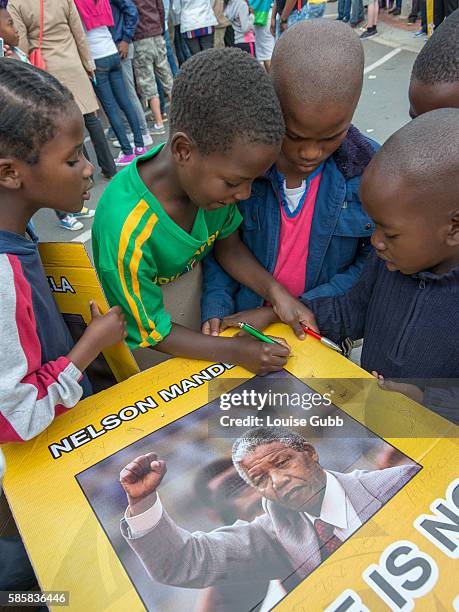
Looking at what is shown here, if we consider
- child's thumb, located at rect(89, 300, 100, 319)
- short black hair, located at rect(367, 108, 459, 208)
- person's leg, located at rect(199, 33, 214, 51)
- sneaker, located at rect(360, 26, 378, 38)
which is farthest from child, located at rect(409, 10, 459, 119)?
sneaker, located at rect(360, 26, 378, 38)

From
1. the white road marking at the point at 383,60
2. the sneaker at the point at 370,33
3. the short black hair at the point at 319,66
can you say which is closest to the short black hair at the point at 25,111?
the short black hair at the point at 319,66

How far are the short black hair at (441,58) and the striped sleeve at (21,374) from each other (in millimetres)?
932

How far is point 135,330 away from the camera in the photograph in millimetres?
969

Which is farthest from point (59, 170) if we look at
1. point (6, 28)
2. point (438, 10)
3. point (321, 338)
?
point (438, 10)

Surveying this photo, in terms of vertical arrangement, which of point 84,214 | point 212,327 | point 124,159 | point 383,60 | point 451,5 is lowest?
point 84,214

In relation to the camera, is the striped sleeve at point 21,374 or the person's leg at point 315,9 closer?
the striped sleeve at point 21,374

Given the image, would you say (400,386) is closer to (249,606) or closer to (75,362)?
(249,606)

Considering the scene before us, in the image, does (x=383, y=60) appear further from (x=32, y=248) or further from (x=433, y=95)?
(x=32, y=248)

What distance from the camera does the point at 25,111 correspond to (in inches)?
29.8

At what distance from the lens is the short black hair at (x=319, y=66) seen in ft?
2.78

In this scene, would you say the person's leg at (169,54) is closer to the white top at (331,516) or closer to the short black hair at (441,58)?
the short black hair at (441,58)

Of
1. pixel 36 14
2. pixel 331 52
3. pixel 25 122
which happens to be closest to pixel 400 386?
pixel 331 52

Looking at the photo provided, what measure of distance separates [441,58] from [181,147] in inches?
23.9

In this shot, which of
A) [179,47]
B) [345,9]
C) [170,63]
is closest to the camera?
[170,63]
